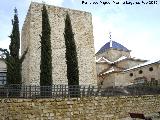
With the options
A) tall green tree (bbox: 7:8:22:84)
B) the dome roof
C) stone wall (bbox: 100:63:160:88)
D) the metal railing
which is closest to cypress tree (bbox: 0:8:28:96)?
tall green tree (bbox: 7:8:22:84)

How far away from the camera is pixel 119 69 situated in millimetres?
39438

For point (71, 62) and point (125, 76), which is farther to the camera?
point (125, 76)

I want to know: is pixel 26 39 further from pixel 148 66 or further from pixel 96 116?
pixel 148 66

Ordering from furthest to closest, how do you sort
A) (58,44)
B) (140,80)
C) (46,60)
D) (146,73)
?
(140,80)
(146,73)
(58,44)
(46,60)

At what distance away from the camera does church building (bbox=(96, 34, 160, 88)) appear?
32125mm

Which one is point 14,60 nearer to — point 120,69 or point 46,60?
point 46,60

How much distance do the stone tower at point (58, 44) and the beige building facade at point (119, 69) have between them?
308 inches

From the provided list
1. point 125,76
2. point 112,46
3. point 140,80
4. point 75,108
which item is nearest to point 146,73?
point 140,80

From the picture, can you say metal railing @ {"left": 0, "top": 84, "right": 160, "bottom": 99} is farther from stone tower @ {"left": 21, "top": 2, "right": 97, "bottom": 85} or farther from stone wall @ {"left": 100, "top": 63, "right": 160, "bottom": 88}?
stone wall @ {"left": 100, "top": 63, "right": 160, "bottom": 88}

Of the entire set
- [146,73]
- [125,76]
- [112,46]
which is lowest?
[125,76]

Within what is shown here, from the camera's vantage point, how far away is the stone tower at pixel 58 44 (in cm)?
2271

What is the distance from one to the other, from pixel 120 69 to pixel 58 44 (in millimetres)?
17531

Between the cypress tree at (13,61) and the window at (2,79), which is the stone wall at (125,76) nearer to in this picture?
the window at (2,79)

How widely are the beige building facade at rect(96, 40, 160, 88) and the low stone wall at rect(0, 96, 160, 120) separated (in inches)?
359
